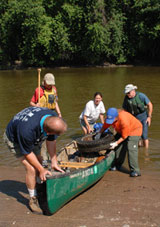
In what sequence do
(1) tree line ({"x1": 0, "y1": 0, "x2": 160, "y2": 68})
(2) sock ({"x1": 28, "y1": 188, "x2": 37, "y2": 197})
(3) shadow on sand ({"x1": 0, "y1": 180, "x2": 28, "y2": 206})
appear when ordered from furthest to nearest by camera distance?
(1) tree line ({"x1": 0, "y1": 0, "x2": 160, "y2": 68}) < (3) shadow on sand ({"x1": 0, "y1": 180, "x2": 28, "y2": 206}) < (2) sock ({"x1": 28, "y1": 188, "x2": 37, "y2": 197})

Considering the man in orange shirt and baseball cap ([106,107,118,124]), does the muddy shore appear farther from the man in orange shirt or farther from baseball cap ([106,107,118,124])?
baseball cap ([106,107,118,124])

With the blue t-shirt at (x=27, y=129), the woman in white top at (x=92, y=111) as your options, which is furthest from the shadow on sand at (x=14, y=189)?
the woman in white top at (x=92, y=111)

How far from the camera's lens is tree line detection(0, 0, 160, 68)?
35500 mm

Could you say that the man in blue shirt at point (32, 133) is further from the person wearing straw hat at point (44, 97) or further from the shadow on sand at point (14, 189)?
the person wearing straw hat at point (44, 97)

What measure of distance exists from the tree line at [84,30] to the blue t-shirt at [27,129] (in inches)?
1250

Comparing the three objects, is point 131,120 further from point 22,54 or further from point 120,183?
point 22,54

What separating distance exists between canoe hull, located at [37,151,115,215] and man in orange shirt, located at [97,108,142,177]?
0.80 meters

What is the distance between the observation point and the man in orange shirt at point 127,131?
5438mm

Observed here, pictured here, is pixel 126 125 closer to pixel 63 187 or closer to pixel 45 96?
pixel 63 187

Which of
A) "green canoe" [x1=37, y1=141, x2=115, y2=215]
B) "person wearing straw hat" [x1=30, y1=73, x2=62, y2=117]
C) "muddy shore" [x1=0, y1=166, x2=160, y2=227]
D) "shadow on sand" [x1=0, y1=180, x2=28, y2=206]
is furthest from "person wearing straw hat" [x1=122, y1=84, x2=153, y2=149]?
"shadow on sand" [x1=0, y1=180, x2=28, y2=206]

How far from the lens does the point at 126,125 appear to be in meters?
5.48

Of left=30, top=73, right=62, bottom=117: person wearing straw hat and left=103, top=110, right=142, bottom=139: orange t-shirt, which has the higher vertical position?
left=30, top=73, right=62, bottom=117: person wearing straw hat

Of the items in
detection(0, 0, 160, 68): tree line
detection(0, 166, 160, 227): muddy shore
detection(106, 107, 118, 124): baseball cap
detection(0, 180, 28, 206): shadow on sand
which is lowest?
detection(0, 180, 28, 206): shadow on sand

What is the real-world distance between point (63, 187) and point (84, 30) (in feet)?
118
